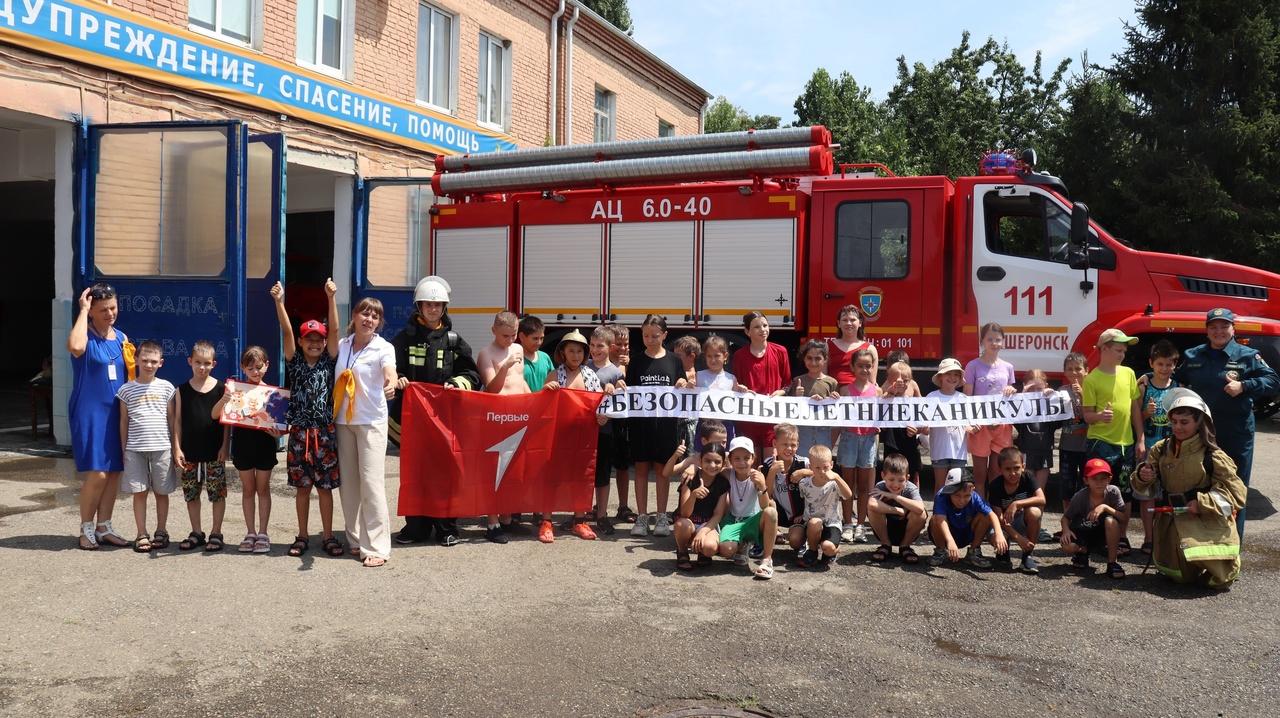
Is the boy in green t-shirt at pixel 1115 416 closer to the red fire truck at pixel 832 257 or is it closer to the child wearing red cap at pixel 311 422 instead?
the red fire truck at pixel 832 257

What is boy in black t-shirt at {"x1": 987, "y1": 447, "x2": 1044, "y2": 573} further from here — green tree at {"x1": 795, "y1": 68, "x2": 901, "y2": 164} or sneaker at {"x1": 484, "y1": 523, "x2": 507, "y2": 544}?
green tree at {"x1": 795, "y1": 68, "x2": 901, "y2": 164}

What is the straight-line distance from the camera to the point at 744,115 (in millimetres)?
64375

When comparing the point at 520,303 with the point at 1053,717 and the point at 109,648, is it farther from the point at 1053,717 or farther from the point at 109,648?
the point at 1053,717

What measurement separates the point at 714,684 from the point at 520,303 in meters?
7.65

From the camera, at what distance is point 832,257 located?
10102mm

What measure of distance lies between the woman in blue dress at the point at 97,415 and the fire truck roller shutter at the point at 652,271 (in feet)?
17.9

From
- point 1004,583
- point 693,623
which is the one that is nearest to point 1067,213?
point 1004,583

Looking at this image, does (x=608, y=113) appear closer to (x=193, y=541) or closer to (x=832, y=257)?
(x=832, y=257)

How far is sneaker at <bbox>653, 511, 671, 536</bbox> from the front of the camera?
735 centimetres

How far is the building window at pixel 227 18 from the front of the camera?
12.1m

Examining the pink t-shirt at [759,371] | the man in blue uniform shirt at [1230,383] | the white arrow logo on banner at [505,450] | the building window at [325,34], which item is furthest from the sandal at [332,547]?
the building window at [325,34]

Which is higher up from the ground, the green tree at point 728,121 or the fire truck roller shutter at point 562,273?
the green tree at point 728,121

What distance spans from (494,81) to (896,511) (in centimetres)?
1344

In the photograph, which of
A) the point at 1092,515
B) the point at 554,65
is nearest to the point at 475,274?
the point at 1092,515
